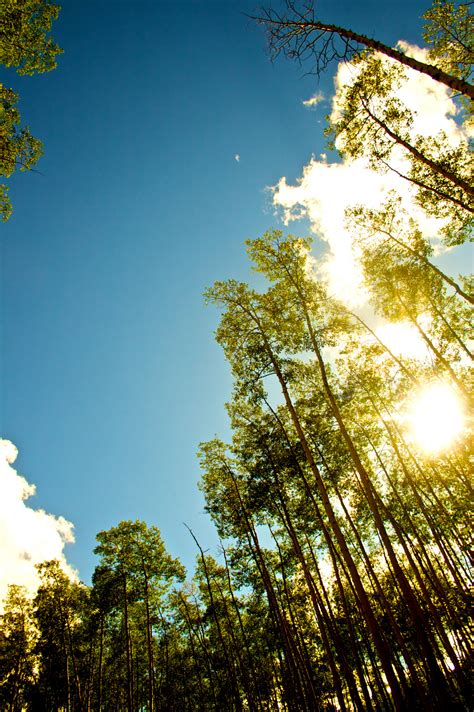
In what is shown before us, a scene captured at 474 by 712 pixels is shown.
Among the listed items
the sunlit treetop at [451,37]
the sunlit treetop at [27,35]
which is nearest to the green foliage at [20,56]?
the sunlit treetop at [27,35]

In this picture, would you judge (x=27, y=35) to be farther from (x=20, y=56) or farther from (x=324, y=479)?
(x=324, y=479)

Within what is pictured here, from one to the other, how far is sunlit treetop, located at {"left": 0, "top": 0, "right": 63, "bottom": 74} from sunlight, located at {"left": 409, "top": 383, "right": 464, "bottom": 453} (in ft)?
63.0

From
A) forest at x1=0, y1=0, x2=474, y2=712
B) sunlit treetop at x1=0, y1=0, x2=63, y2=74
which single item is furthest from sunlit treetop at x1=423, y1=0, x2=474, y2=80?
sunlit treetop at x1=0, y1=0, x2=63, y2=74

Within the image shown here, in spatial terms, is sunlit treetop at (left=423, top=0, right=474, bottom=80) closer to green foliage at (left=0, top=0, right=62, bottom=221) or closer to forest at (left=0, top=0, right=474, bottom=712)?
forest at (left=0, top=0, right=474, bottom=712)

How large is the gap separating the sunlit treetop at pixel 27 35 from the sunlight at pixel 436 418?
1921 cm

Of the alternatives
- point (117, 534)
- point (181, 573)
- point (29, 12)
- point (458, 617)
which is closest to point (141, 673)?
point (181, 573)

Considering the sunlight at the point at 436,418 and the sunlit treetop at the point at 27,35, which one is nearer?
the sunlit treetop at the point at 27,35

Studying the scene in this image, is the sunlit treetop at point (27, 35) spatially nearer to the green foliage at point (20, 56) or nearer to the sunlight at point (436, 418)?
the green foliage at point (20, 56)

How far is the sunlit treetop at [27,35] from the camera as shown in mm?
8438

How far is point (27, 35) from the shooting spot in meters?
8.83

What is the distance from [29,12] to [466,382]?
21.3 meters

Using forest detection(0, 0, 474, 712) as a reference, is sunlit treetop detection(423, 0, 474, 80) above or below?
above

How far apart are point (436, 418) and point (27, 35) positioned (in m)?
20.9

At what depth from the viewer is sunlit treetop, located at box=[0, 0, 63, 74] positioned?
8.44m
